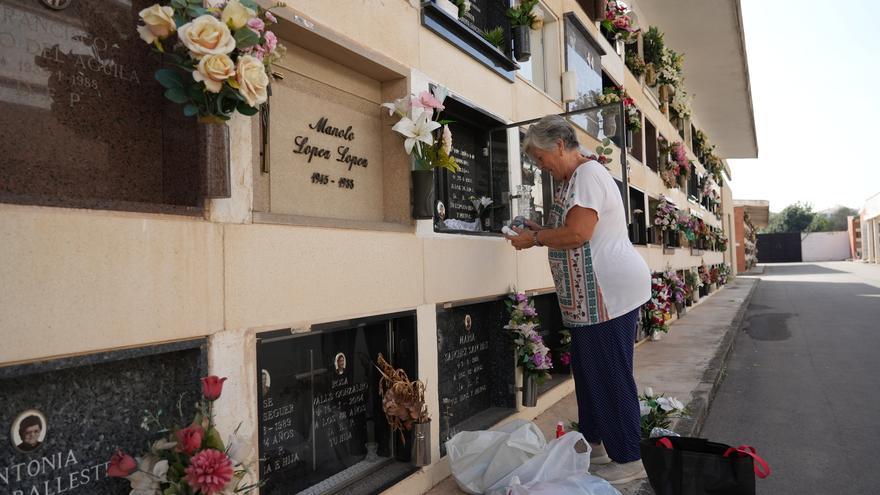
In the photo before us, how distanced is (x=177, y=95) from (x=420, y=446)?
204cm

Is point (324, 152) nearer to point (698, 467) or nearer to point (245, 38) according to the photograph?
point (245, 38)

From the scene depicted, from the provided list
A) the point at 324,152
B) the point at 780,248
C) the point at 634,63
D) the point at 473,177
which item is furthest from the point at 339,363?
the point at 780,248

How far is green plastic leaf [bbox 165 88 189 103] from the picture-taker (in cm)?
187

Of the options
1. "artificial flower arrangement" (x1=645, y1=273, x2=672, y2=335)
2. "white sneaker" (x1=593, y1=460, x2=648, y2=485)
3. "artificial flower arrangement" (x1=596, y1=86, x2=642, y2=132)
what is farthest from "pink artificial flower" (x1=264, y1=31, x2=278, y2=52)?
"artificial flower arrangement" (x1=645, y1=273, x2=672, y2=335)

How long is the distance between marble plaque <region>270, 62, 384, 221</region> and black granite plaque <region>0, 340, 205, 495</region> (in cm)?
90

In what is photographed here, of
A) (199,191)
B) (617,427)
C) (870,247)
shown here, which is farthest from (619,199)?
(870,247)

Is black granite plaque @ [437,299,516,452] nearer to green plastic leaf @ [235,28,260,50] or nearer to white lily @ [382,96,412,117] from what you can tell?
white lily @ [382,96,412,117]

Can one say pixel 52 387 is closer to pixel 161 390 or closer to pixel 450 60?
pixel 161 390

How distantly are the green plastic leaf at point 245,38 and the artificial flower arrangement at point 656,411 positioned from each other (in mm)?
3016

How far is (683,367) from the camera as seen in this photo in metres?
6.30

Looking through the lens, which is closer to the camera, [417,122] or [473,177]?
[417,122]

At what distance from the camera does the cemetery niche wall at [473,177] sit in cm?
400

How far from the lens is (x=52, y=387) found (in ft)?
5.63

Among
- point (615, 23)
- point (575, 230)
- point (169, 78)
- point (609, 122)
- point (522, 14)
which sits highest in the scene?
point (615, 23)
